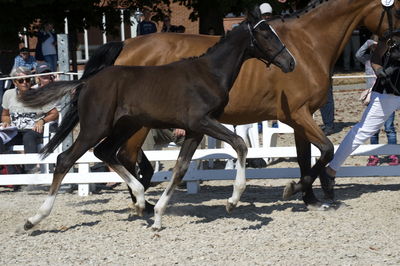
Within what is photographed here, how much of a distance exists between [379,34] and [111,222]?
3.32m

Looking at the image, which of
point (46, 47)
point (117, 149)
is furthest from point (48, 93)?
point (46, 47)

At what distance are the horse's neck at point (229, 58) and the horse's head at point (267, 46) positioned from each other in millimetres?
89

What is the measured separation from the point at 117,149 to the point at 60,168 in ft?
2.32

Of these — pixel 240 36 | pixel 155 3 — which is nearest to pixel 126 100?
pixel 240 36

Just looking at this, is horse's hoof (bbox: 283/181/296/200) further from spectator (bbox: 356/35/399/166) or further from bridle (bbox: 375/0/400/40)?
spectator (bbox: 356/35/399/166)

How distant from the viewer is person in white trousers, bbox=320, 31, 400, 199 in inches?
337

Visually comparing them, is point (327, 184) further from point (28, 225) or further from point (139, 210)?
point (28, 225)

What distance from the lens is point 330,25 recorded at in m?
8.47

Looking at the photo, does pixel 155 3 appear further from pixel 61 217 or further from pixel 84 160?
pixel 61 217

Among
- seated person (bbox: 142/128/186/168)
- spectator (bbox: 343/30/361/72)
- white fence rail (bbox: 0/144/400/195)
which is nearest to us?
white fence rail (bbox: 0/144/400/195)

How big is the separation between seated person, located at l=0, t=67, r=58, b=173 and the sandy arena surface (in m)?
0.81

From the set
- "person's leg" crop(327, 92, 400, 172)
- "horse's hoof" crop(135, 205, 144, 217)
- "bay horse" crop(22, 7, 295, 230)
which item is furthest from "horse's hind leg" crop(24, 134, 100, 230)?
"person's leg" crop(327, 92, 400, 172)

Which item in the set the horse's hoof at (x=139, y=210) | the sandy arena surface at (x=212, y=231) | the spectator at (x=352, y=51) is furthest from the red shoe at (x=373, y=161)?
the spectator at (x=352, y=51)

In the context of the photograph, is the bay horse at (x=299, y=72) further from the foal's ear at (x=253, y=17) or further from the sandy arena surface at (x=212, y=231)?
the foal's ear at (x=253, y=17)
